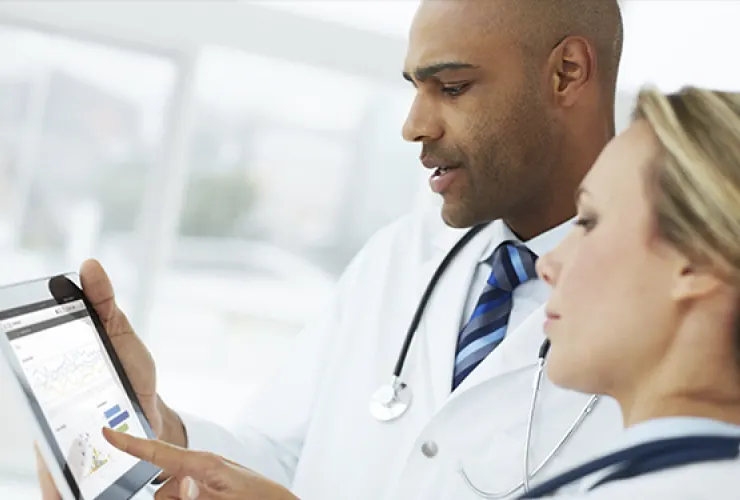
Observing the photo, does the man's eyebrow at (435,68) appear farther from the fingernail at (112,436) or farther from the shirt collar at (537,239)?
the fingernail at (112,436)

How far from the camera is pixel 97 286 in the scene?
3.41 ft

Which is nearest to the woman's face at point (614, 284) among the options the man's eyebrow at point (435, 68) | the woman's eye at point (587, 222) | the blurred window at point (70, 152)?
the woman's eye at point (587, 222)

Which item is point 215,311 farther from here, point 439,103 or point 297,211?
point 439,103

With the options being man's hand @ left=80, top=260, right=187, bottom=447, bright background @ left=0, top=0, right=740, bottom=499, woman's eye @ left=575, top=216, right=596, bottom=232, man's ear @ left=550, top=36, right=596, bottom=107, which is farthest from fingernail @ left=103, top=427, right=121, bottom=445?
bright background @ left=0, top=0, right=740, bottom=499

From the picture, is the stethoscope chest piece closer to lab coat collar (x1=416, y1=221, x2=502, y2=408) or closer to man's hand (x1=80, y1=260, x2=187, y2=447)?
lab coat collar (x1=416, y1=221, x2=502, y2=408)

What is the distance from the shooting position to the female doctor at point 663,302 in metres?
0.69

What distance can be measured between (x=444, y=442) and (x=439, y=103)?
1.74 feet

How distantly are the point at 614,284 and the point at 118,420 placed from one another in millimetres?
589

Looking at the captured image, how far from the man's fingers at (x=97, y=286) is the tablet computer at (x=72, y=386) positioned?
1 cm

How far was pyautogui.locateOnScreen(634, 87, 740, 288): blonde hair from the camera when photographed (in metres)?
0.69

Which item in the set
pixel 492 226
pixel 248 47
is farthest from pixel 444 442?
pixel 248 47

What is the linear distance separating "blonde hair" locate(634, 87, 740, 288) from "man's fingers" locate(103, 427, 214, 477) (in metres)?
0.54

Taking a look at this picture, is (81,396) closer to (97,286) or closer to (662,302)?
(97,286)

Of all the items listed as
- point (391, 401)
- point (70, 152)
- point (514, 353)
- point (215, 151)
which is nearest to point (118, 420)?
point (391, 401)
